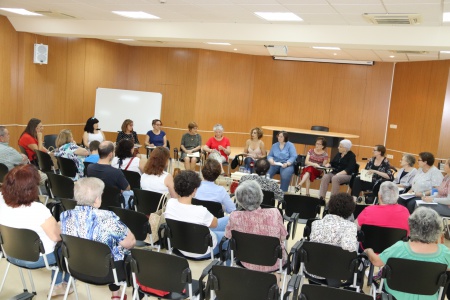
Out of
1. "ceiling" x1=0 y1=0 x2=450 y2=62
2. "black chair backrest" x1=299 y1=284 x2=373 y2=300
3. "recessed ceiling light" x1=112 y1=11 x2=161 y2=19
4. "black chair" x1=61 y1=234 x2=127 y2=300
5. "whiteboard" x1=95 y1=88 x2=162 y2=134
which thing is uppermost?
"recessed ceiling light" x1=112 y1=11 x2=161 y2=19

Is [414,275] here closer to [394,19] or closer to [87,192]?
[87,192]

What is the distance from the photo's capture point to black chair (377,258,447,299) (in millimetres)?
3373

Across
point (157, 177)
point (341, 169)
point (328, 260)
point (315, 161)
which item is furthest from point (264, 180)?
point (315, 161)

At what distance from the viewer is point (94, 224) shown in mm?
3521

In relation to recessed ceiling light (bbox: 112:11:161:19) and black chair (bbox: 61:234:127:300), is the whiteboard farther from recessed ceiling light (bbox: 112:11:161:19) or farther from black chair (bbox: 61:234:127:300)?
black chair (bbox: 61:234:127:300)

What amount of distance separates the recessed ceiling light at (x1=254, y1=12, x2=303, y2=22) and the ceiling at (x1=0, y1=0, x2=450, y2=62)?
15cm

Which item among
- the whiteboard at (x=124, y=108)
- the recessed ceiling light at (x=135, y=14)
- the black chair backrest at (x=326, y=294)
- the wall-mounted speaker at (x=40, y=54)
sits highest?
the recessed ceiling light at (x=135, y=14)

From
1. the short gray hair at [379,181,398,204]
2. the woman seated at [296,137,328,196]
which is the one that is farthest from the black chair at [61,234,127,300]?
the woman seated at [296,137,328,196]

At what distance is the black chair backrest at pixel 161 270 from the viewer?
3123 mm

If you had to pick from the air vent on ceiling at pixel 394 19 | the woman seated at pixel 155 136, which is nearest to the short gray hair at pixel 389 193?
the air vent on ceiling at pixel 394 19

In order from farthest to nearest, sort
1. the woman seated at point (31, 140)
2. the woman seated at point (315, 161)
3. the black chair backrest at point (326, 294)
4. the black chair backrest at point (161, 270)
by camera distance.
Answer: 1. the woman seated at point (315, 161)
2. the woman seated at point (31, 140)
3. the black chair backrest at point (161, 270)
4. the black chair backrest at point (326, 294)

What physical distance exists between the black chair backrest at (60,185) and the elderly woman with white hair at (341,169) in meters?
4.98

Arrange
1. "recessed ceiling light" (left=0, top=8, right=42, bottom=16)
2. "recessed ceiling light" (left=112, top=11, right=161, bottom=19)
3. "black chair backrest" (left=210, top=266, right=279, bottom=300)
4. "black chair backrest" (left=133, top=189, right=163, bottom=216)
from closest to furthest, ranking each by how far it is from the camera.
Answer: "black chair backrest" (left=210, top=266, right=279, bottom=300) < "black chair backrest" (left=133, top=189, right=163, bottom=216) < "recessed ceiling light" (left=112, top=11, right=161, bottom=19) < "recessed ceiling light" (left=0, top=8, right=42, bottom=16)

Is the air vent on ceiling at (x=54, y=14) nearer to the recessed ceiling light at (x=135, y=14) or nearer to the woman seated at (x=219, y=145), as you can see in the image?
the recessed ceiling light at (x=135, y=14)
